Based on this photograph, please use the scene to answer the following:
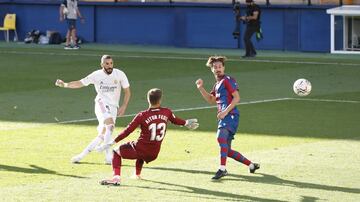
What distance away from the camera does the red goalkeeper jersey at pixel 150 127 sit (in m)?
13.2

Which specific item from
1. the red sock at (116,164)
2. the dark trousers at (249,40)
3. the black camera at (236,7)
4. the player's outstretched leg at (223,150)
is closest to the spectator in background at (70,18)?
the black camera at (236,7)

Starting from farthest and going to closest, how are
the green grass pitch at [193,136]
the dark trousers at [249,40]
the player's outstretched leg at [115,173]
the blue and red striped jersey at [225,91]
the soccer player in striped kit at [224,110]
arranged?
the dark trousers at [249,40]
the blue and red striped jersey at [225,91]
the soccer player in striped kit at [224,110]
the player's outstretched leg at [115,173]
the green grass pitch at [193,136]

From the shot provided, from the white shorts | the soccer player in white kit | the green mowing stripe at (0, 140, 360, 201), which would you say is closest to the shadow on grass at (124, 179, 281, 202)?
the green mowing stripe at (0, 140, 360, 201)

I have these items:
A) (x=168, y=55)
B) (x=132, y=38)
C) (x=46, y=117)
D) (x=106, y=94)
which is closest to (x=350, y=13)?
(x=168, y=55)

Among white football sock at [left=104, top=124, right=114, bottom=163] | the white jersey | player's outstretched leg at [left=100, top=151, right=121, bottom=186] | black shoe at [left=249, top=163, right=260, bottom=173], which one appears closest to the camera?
player's outstretched leg at [left=100, top=151, right=121, bottom=186]

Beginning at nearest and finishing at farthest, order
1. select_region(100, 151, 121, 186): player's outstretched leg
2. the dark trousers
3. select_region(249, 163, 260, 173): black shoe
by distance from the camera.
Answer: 1. select_region(100, 151, 121, 186): player's outstretched leg
2. select_region(249, 163, 260, 173): black shoe
3. the dark trousers

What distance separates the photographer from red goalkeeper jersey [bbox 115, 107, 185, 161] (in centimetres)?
1324

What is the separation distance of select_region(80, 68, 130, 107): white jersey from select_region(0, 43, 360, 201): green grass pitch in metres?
0.93

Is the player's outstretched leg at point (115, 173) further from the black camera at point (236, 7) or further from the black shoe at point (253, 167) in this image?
the black camera at point (236, 7)

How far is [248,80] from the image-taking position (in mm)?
27297

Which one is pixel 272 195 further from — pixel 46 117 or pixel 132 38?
pixel 132 38

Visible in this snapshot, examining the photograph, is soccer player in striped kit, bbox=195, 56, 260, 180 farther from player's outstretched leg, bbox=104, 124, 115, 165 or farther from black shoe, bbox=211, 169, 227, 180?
player's outstretched leg, bbox=104, 124, 115, 165

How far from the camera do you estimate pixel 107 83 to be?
15.1m

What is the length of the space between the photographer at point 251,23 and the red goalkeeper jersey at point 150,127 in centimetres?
2062
